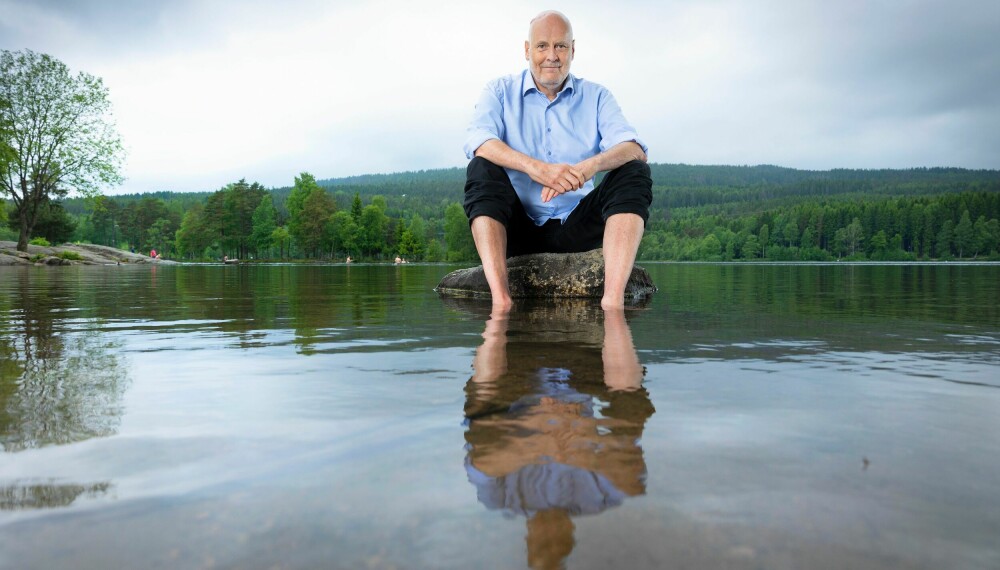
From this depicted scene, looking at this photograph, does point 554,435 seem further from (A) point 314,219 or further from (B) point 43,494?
(A) point 314,219

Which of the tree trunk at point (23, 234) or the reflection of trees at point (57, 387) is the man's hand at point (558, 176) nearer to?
the reflection of trees at point (57, 387)

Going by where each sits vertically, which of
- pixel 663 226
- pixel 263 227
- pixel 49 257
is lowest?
pixel 49 257

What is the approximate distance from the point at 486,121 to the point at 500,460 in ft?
13.3

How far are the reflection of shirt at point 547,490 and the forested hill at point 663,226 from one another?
42701 mm

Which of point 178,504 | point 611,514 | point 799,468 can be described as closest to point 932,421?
point 799,468

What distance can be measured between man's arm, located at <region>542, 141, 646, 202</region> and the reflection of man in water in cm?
209

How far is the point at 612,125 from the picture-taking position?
4754 mm

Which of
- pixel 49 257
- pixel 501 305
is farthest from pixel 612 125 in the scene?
pixel 49 257

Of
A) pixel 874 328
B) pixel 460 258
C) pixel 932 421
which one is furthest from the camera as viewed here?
pixel 460 258

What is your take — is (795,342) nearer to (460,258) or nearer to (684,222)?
(460,258)

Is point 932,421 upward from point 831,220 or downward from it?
downward

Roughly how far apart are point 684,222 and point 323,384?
140 meters

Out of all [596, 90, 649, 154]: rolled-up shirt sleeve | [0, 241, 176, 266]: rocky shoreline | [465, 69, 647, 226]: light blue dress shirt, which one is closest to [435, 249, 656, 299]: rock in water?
[465, 69, 647, 226]: light blue dress shirt

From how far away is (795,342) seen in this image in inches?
109
